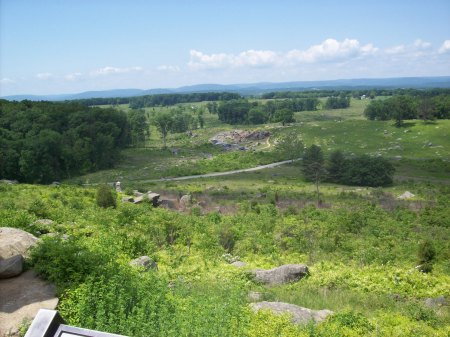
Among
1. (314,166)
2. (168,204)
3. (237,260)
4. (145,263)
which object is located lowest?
(314,166)

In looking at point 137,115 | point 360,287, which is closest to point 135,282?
point 360,287

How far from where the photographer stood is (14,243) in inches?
500

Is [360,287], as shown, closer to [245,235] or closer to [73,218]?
[245,235]

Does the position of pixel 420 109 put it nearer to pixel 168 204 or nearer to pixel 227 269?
pixel 168 204

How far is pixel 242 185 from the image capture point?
61.3m

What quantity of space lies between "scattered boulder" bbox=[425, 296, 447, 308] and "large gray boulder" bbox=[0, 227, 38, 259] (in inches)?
529

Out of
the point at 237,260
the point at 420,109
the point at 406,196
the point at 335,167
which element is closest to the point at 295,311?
the point at 237,260

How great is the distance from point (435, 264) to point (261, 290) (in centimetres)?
1110

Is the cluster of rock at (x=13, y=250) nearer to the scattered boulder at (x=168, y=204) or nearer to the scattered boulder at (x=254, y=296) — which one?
the scattered boulder at (x=254, y=296)

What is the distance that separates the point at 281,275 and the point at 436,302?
5.48 meters

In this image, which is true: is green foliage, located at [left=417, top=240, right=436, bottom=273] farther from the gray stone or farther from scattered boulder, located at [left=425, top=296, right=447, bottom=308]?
the gray stone

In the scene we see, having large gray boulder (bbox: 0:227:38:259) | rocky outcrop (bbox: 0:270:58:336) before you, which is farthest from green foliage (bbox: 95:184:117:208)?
rocky outcrop (bbox: 0:270:58:336)

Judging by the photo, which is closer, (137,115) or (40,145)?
(40,145)

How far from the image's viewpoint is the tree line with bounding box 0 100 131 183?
2539 inches
